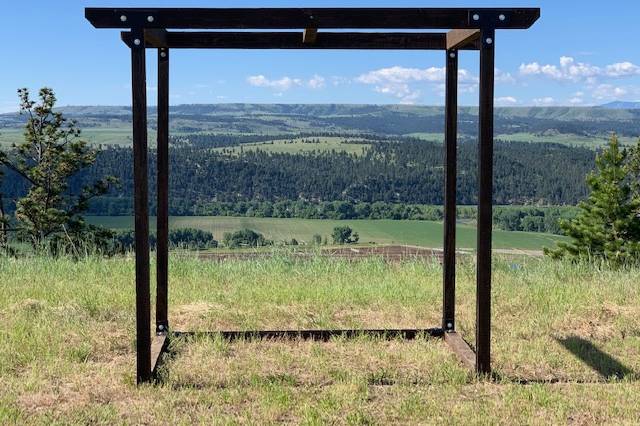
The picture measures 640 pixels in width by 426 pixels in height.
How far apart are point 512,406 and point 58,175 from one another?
122 ft

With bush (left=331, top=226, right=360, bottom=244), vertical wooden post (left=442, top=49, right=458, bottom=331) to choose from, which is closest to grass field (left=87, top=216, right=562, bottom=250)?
bush (left=331, top=226, right=360, bottom=244)

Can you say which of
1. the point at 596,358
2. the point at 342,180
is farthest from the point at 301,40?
the point at 342,180

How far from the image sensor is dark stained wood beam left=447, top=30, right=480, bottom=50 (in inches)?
203

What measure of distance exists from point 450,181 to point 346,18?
6.66 feet

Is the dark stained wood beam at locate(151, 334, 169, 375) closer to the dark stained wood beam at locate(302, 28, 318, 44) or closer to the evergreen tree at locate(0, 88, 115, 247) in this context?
the dark stained wood beam at locate(302, 28, 318, 44)

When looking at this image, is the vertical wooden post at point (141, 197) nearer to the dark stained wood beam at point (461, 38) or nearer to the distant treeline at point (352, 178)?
the dark stained wood beam at point (461, 38)

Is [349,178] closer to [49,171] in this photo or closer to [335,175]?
[335,175]

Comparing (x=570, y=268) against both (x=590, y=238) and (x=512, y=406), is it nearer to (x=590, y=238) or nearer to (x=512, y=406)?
(x=512, y=406)

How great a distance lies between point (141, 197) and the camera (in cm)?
462

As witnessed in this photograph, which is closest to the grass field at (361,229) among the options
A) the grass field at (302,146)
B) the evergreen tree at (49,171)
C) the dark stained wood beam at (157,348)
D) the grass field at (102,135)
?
the evergreen tree at (49,171)

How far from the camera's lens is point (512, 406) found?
4297mm

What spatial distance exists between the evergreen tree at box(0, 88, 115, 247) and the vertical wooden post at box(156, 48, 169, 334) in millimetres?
31512

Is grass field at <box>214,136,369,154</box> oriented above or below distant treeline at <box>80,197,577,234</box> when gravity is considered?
above

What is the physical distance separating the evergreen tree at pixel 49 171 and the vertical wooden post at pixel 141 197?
107 feet
